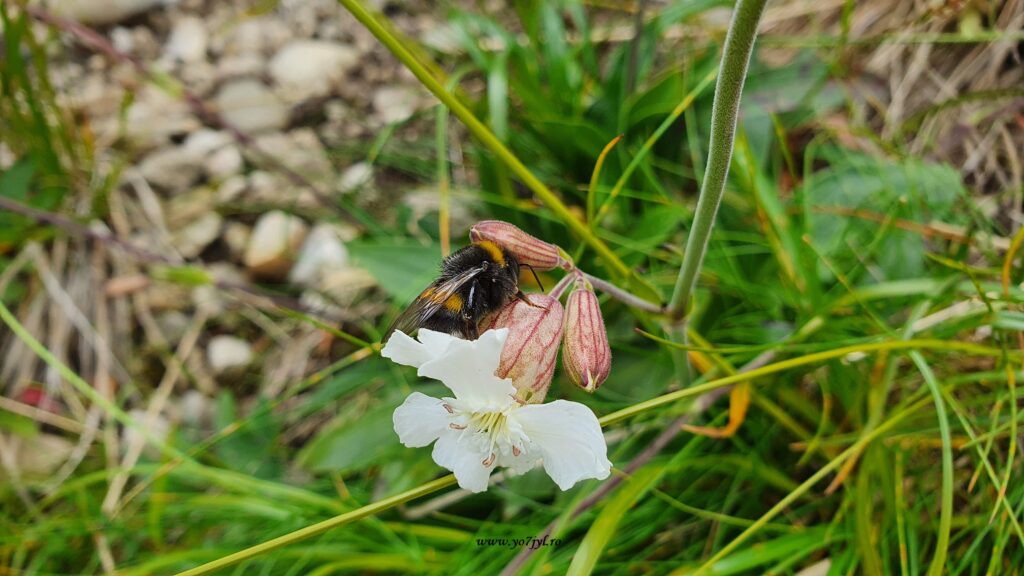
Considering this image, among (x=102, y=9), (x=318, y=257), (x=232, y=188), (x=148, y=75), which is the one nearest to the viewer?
(x=148, y=75)

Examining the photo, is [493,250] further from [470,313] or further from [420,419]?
[420,419]

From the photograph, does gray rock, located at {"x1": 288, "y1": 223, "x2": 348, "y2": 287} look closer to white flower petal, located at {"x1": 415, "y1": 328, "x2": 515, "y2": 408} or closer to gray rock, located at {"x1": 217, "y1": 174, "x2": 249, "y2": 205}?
gray rock, located at {"x1": 217, "y1": 174, "x2": 249, "y2": 205}

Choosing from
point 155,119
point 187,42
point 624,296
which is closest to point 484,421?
point 624,296

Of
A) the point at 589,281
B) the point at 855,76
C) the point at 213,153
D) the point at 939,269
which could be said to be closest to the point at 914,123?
the point at 855,76

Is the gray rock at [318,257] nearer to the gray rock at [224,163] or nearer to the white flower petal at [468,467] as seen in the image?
the gray rock at [224,163]

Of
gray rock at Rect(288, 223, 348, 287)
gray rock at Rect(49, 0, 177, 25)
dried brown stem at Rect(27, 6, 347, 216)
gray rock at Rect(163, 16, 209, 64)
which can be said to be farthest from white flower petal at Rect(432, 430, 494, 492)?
gray rock at Rect(49, 0, 177, 25)

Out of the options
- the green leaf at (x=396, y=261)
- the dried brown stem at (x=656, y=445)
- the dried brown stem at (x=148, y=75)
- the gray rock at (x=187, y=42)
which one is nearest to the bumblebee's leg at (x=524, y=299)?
the dried brown stem at (x=656, y=445)

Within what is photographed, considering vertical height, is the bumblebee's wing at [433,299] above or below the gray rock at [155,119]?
above
